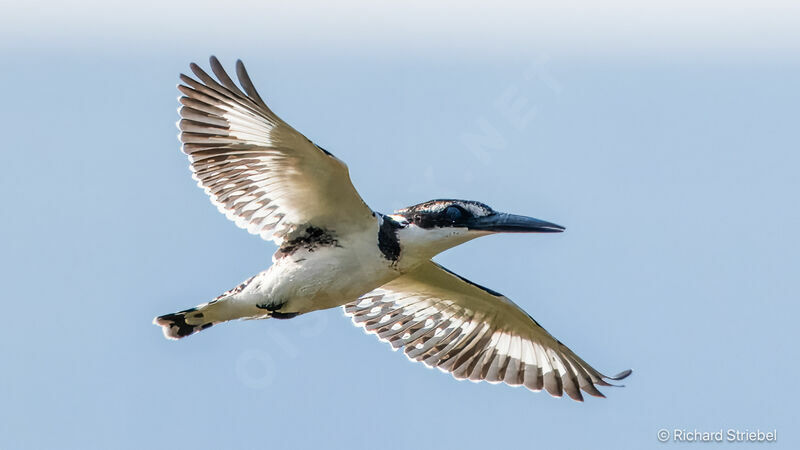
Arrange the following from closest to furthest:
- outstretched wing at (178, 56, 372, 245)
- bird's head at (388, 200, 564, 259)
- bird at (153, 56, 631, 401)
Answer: outstretched wing at (178, 56, 372, 245), bird at (153, 56, 631, 401), bird's head at (388, 200, 564, 259)

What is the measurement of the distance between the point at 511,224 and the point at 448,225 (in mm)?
591

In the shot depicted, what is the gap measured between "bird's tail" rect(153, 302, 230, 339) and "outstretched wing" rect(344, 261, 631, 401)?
7.34 feet

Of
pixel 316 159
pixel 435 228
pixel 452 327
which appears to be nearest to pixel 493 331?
pixel 452 327

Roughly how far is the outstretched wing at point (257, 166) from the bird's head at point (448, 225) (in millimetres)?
420

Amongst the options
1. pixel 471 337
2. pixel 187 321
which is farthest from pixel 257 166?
pixel 471 337

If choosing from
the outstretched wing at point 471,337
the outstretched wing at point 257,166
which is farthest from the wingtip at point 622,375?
the outstretched wing at point 257,166

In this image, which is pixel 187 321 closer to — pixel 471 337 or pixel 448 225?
pixel 448 225

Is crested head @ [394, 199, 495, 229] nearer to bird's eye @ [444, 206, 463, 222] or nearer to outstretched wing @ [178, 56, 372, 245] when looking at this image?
bird's eye @ [444, 206, 463, 222]

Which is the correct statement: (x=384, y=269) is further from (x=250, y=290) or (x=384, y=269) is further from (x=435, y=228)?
(x=250, y=290)

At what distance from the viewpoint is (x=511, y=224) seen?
10.8 metres

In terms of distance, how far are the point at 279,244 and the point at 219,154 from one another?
3.33ft

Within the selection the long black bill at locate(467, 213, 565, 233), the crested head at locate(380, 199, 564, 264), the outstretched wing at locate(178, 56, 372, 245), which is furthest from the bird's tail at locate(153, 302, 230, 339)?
the long black bill at locate(467, 213, 565, 233)

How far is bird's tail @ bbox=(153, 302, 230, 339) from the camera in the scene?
10922mm

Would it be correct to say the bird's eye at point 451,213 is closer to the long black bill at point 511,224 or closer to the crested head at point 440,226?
the crested head at point 440,226
